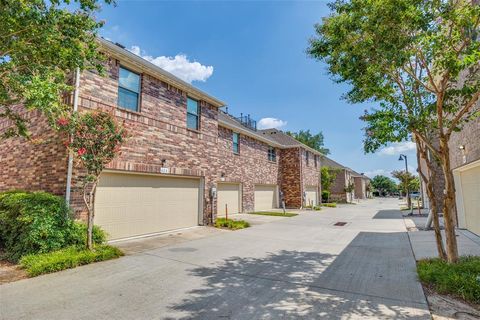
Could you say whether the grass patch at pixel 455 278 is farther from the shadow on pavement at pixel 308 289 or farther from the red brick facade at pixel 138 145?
the red brick facade at pixel 138 145

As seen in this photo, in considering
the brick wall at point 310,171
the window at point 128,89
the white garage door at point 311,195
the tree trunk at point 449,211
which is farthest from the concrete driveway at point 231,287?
the white garage door at point 311,195

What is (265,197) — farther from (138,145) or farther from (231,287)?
(231,287)

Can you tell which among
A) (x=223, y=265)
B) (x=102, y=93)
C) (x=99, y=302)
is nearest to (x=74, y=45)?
(x=102, y=93)

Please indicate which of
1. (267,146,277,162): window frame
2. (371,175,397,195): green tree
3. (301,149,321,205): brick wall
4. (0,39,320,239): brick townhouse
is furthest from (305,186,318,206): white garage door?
(371,175,397,195): green tree

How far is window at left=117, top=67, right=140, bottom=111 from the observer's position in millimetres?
9422

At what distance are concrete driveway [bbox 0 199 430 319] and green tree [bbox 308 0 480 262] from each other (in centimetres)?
219

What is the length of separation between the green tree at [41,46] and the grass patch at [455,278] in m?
8.18

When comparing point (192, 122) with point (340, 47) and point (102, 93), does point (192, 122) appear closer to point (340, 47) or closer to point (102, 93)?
point (102, 93)

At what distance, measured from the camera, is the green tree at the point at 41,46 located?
5078mm

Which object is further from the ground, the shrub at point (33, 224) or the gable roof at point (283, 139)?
the gable roof at point (283, 139)

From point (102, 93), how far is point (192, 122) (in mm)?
4447

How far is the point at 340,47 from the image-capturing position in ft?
21.2

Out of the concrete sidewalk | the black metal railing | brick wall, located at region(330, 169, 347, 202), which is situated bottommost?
the concrete sidewalk

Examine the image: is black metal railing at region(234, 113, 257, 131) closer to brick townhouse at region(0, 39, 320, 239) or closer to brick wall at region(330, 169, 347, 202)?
brick townhouse at region(0, 39, 320, 239)
